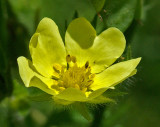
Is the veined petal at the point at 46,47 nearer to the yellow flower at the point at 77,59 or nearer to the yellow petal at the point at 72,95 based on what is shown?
the yellow flower at the point at 77,59

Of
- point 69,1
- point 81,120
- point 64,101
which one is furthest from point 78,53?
point 69,1

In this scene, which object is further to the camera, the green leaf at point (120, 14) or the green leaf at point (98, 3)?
the green leaf at point (120, 14)

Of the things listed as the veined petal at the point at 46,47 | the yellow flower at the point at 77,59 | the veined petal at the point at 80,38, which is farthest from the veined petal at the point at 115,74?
the veined petal at the point at 46,47

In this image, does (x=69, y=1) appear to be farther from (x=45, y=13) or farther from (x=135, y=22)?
(x=135, y=22)

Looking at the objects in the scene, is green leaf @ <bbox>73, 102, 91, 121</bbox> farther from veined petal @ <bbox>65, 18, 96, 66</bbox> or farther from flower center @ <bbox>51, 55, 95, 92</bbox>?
veined petal @ <bbox>65, 18, 96, 66</bbox>

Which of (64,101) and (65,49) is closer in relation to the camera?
(64,101)

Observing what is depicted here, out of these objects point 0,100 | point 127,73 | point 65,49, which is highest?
point 65,49
